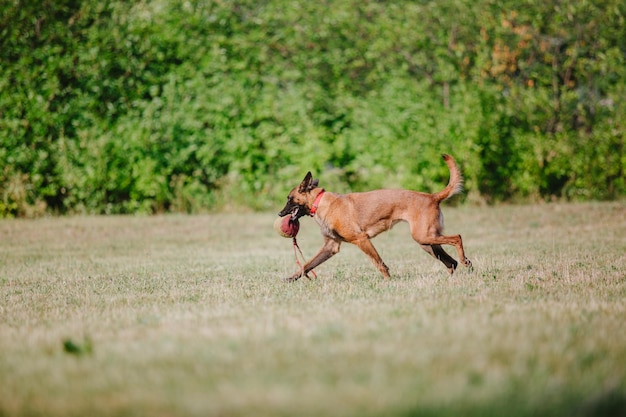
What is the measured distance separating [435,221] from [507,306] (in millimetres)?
2425

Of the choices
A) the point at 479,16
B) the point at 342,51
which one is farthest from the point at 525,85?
the point at 342,51

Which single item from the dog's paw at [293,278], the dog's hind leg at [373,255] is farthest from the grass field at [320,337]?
the dog's hind leg at [373,255]

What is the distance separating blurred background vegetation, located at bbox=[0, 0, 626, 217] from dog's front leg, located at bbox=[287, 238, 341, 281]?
306 inches

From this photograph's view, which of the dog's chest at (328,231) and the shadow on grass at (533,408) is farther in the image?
the dog's chest at (328,231)

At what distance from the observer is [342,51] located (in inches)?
658

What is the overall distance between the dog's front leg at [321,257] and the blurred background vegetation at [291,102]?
25.5 feet

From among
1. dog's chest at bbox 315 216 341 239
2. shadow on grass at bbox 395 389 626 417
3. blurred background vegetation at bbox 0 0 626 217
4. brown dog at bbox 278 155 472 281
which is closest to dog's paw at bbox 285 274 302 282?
brown dog at bbox 278 155 472 281

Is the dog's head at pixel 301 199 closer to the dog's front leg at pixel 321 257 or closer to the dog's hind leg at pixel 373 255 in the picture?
the dog's front leg at pixel 321 257

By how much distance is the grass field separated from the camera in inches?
126

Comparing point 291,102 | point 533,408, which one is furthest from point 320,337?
point 291,102

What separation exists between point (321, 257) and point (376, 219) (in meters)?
0.75

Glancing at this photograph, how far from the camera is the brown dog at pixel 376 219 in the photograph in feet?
25.3

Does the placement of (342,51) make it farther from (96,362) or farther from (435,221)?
(96,362)

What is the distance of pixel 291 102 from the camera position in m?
16.0
